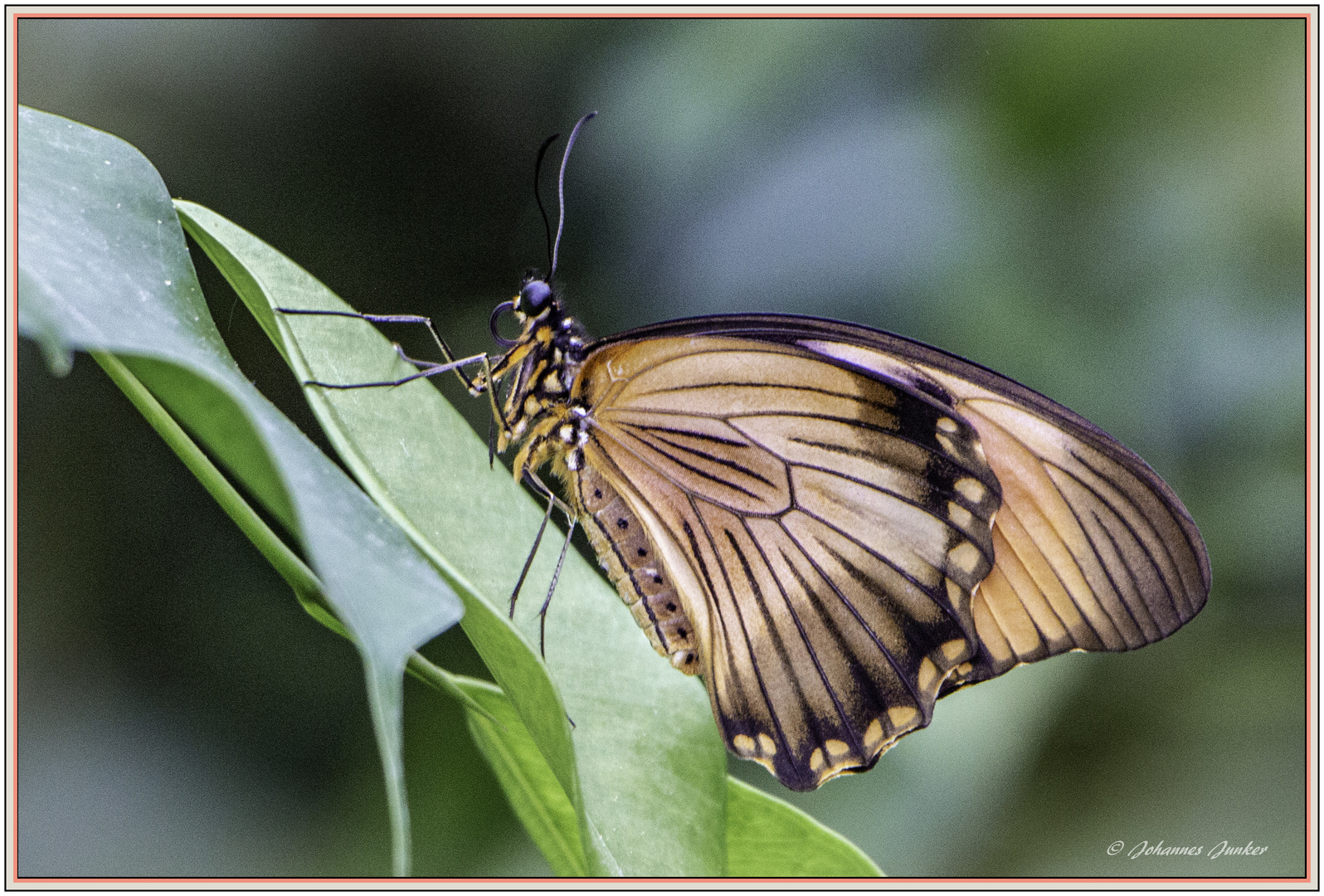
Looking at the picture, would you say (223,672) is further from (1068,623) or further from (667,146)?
(1068,623)

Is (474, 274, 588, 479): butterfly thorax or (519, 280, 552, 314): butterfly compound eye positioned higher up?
(519, 280, 552, 314): butterfly compound eye

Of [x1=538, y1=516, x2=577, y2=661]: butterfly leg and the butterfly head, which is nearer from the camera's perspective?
[x1=538, y1=516, x2=577, y2=661]: butterfly leg

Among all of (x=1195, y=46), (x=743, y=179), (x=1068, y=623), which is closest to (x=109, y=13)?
(x=743, y=179)

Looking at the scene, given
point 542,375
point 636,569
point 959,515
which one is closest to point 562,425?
point 542,375

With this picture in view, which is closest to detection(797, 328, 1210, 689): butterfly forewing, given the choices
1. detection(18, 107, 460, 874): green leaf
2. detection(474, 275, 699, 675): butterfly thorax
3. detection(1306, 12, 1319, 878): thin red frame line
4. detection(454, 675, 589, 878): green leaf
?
detection(474, 275, 699, 675): butterfly thorax

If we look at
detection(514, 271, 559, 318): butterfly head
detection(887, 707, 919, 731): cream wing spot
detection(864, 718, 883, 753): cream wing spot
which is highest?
detection(514, 271, 559, 318): butterfly head

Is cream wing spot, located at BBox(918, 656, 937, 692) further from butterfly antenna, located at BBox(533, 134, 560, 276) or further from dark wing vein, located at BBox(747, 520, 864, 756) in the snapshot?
butterfly antenna, located at BBox(533, 134, 560, 276)

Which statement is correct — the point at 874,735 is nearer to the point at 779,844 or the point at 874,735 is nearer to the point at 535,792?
the point at 779,844

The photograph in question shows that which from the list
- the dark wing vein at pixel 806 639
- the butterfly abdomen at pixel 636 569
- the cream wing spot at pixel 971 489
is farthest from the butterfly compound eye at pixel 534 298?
the cream wing spot at pixel 971 489
